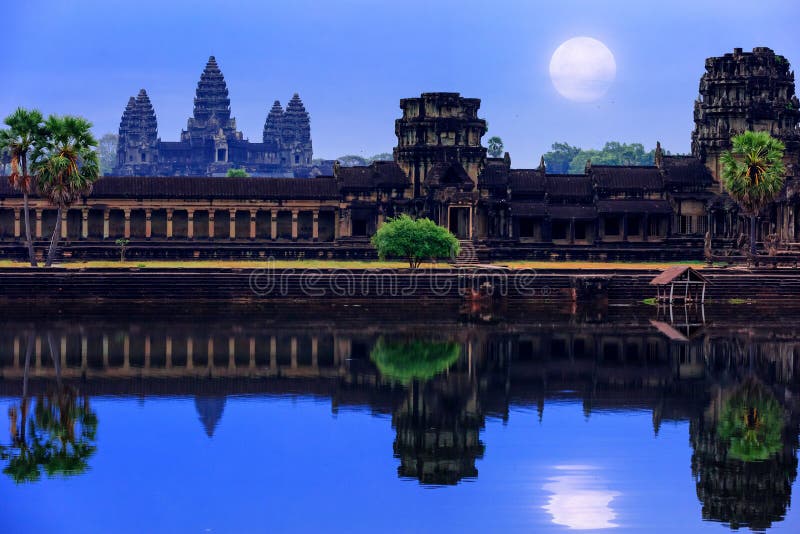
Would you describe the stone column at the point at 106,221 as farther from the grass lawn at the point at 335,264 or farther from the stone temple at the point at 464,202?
the grass lawn at the point at 335,264

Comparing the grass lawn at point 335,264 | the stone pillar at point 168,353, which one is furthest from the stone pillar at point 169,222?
the stone pillar at point 168,353

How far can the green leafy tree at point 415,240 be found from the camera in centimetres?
6450

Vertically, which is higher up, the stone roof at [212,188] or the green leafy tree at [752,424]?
the stone roof at [212,188]

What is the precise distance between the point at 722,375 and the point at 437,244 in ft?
90.0

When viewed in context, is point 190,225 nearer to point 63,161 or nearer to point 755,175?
point 63,161

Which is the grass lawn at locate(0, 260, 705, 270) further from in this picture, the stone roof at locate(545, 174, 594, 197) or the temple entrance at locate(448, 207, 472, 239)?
the stone roof at locate(545, 174, 594, 197)

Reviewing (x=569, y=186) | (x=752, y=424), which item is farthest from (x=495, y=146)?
(x=752, y=424)

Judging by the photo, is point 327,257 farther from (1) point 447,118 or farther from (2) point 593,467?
(2) point 593,467

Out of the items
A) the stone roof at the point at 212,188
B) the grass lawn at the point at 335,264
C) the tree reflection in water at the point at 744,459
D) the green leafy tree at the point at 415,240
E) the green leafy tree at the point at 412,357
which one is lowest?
the tree reflection in water at the point at 744,459

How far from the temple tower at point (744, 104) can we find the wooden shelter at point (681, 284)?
75.0ft

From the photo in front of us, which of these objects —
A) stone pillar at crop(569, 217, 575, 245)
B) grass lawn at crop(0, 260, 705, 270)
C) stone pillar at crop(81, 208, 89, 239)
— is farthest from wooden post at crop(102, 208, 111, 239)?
stone pillar at crop(569, 217, 575, 245)

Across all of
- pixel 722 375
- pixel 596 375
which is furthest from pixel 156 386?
pixel 722 375

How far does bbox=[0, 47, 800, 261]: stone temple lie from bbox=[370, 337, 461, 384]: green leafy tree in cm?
2812

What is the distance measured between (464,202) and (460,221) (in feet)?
4.14
